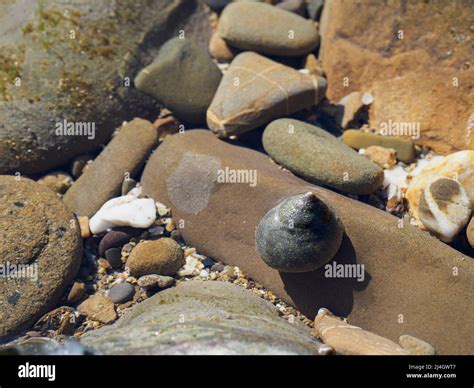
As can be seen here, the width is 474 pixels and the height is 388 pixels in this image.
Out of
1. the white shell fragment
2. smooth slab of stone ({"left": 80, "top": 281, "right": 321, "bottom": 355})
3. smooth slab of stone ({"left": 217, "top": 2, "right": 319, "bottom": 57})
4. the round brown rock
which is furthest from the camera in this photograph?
smooth slab of stone ({"left": 217, "top": 2, "right": 319, "bottom": 57})

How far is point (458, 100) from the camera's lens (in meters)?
4.66

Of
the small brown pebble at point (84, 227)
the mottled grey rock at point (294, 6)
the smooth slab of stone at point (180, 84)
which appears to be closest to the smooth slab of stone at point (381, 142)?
the smooth slab of stone at point (180, 84)

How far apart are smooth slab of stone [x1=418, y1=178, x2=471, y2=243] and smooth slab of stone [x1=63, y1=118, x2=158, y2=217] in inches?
108

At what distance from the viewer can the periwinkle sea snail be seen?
3.69 metres

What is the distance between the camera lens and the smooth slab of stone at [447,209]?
4008 millimetres

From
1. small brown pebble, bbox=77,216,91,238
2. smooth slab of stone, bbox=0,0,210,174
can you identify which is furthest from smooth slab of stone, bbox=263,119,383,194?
small brown pebble, bbox=77,216,91,238

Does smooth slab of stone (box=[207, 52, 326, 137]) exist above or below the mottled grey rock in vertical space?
below

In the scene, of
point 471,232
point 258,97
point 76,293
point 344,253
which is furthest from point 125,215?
point 471,232

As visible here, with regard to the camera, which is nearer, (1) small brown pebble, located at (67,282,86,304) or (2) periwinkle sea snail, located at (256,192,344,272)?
(2) periwinkle sea snail, located at (256,192,344,272)

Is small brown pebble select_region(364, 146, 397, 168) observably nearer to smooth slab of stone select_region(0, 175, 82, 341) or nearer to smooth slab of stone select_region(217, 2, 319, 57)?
smooth slab of stone select_region(217, 2, 319, 57)

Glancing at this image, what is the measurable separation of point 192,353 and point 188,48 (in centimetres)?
352

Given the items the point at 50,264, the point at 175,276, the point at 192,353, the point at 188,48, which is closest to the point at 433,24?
the point at 188,48

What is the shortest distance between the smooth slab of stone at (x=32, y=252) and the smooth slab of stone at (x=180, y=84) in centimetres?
155

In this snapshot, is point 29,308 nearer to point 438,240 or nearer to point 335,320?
point 335,320
